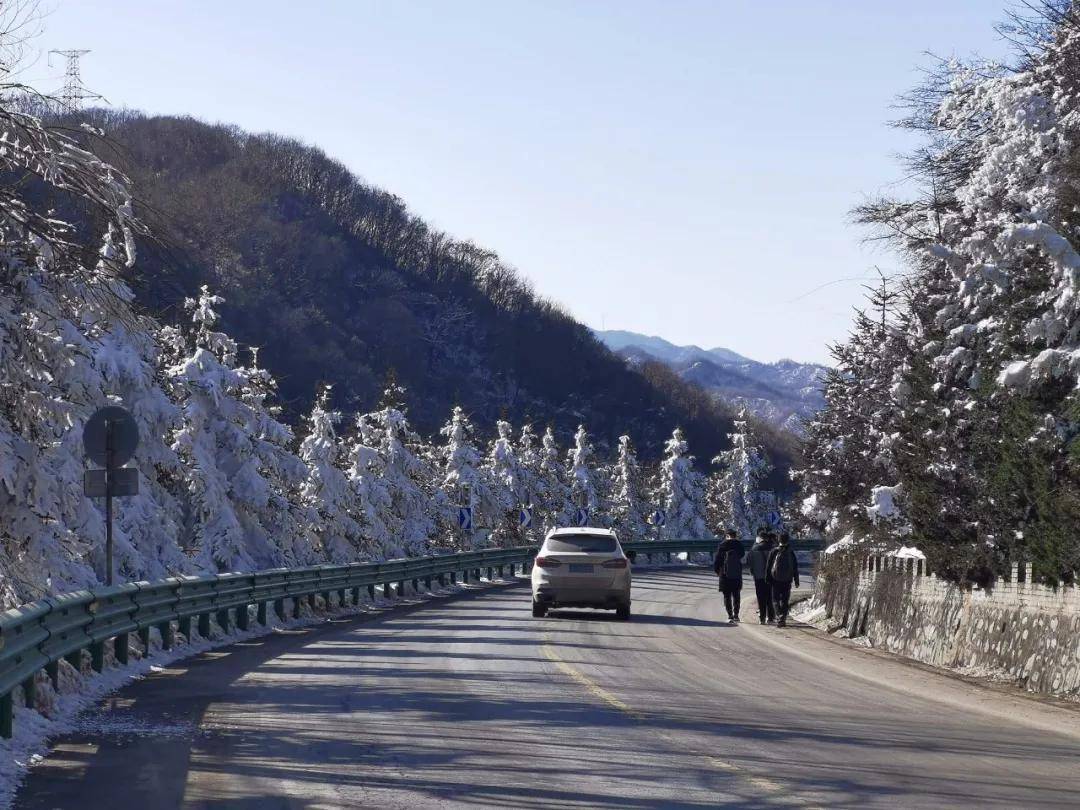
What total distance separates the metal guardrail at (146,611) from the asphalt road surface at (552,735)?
2.43ft

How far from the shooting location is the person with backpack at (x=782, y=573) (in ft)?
93.5

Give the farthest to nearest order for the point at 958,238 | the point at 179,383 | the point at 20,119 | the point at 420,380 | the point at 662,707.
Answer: the point at 420,380 < the point at 179,383 < the point at 958,238 < the point at 662,707 < the point at 20,119

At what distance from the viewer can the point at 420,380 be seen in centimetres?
18750

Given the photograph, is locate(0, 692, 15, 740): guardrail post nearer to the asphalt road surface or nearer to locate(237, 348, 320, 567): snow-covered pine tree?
the asphalt road surface

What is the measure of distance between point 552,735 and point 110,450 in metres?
8.13

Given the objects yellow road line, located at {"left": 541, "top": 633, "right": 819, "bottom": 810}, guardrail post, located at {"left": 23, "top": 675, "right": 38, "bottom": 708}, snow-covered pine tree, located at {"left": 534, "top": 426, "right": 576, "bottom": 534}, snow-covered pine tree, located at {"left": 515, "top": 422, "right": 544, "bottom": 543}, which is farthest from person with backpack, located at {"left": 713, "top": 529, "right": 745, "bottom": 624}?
snow-covered pine tree, located at {"left": 534, "top": 426, "right": 576, "bottom": 534}

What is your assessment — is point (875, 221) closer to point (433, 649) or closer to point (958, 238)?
point (958, 238)

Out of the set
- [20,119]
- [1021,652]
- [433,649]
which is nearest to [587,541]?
[433,649]

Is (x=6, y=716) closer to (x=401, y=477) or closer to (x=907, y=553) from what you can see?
(x=907, y=553)

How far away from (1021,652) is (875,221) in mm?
14310

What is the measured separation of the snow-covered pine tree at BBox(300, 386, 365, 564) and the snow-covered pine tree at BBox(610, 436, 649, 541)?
50814 mm

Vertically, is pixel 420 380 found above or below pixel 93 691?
above

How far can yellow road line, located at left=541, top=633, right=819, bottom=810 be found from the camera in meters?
9.12

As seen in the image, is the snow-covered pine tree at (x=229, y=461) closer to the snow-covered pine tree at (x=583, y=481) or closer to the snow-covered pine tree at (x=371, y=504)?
the snow-covered pine tree at (x=371, y=504)
